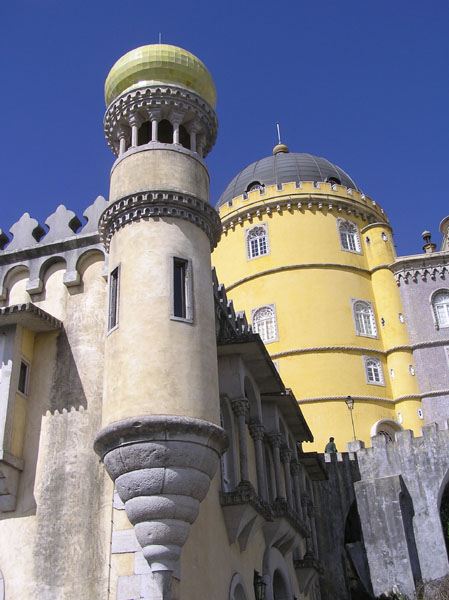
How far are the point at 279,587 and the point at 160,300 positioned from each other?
957 centimetres

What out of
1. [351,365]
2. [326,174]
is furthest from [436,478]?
[326,174]

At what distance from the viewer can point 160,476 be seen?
35.7 ft

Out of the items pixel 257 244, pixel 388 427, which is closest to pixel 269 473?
pixel 388 427

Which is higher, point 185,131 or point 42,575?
point 185,131

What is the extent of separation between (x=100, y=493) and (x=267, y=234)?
89.5 feet

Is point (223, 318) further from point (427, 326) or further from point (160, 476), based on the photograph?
point (427, 326)

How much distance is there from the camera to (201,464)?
11.2 meters

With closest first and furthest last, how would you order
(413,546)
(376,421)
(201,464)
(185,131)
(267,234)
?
(201,464) < (185,131) < (413,546) < (376,421) < (267,234)

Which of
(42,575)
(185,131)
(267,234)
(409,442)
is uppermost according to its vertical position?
(267,234)

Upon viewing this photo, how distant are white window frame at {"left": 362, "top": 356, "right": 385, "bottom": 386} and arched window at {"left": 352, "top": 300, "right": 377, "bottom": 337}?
130cm

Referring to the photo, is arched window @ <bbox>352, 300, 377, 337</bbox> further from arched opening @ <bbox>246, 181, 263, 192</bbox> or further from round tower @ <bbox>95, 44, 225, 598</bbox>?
round tower @ <bbox>95, 44, 225, 598</bbox>

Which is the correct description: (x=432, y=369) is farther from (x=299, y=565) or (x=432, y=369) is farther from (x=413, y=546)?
(x=299, y=565)

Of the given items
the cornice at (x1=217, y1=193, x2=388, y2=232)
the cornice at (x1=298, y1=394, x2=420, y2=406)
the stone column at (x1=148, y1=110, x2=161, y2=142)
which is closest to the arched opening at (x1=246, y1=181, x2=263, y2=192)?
the cornice at (x1=217, y1=193, x2=388, y2=232)

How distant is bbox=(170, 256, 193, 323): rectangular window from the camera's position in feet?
40.7
